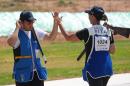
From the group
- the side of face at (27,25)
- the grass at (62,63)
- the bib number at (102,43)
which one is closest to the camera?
the side of face at (27,25)

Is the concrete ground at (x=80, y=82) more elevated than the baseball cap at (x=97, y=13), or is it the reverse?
the baseball cap at (x=97, y=13)

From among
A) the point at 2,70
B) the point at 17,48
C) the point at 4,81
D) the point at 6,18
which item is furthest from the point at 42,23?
the point at 17,48

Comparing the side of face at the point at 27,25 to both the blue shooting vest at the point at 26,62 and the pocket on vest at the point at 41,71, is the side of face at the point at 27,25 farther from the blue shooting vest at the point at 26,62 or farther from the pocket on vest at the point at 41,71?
the pocket on vest at the point at 41,71

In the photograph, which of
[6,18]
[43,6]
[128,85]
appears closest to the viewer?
[128,85]

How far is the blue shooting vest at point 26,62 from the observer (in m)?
6.26

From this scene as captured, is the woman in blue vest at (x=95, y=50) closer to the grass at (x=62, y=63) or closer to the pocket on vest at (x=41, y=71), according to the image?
the pocket on vest at (x=41, y=71)

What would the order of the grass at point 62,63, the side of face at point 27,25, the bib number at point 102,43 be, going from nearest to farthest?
the side of face at point 27,25
the bib number at point 102,43
the grass at point 62,63

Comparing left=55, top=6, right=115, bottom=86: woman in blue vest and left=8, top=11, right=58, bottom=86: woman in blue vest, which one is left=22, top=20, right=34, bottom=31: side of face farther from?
left=55, top=6, right=115, bottom=86: woman in blue vest

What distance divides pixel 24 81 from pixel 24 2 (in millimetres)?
44930

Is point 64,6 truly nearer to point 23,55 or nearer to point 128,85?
point 128,85

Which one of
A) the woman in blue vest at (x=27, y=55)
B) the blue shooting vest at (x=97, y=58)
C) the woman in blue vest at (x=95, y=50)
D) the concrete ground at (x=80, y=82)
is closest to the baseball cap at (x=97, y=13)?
the woman in blue vest at (x=95, y=50)

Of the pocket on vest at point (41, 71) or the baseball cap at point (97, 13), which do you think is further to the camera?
the baseball cap at point (97, 13)

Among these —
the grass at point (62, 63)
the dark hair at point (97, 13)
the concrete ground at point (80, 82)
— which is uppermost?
the dark hair at point (97, 13)

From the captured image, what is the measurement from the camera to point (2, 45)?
24484 mm
